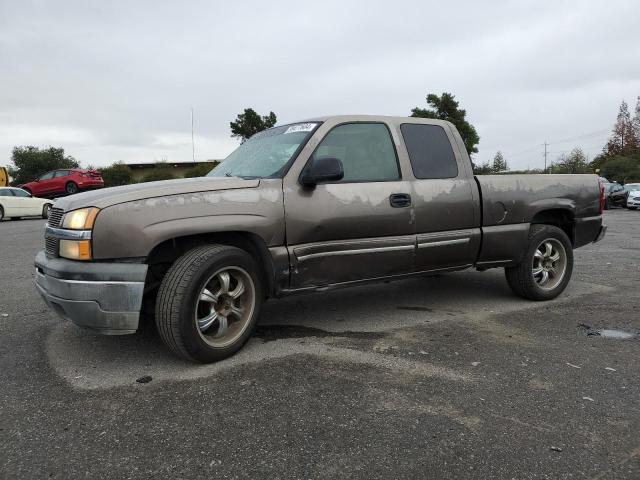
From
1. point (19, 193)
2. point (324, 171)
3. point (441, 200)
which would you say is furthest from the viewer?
point (19, 193)

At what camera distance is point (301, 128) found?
407cm

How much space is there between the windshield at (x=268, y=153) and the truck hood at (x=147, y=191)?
34 cm

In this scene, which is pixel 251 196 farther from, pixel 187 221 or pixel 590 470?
pixel 590 470

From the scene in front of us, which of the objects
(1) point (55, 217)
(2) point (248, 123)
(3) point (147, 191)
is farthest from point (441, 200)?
(2) point (248, 123)

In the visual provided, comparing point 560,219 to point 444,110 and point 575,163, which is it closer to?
point 444,110

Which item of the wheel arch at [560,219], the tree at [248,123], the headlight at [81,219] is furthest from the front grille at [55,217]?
the tree at [248,123]

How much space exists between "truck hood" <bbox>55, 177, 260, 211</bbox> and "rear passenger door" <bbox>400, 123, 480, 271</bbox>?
1.50m

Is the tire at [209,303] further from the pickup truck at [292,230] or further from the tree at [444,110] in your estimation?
the tree at [444,110]

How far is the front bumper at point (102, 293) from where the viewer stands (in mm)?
2980

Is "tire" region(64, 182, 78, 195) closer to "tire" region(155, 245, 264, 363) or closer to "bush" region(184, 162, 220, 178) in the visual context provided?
"bush" region(184, 162, 220, 178)

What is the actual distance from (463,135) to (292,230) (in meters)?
29.8

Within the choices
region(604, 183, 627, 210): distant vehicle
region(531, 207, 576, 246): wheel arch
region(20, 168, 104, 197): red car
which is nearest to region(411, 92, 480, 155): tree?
→ region(604, 183, 627, 210): distant vehicle

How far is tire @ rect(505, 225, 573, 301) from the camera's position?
15.9 ft

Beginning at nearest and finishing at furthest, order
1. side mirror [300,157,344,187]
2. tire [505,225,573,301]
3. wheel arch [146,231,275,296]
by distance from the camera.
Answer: wheel arch [146,231,275,296] < side mirror [300,157,344,187] < tire [505,225,573,301]
